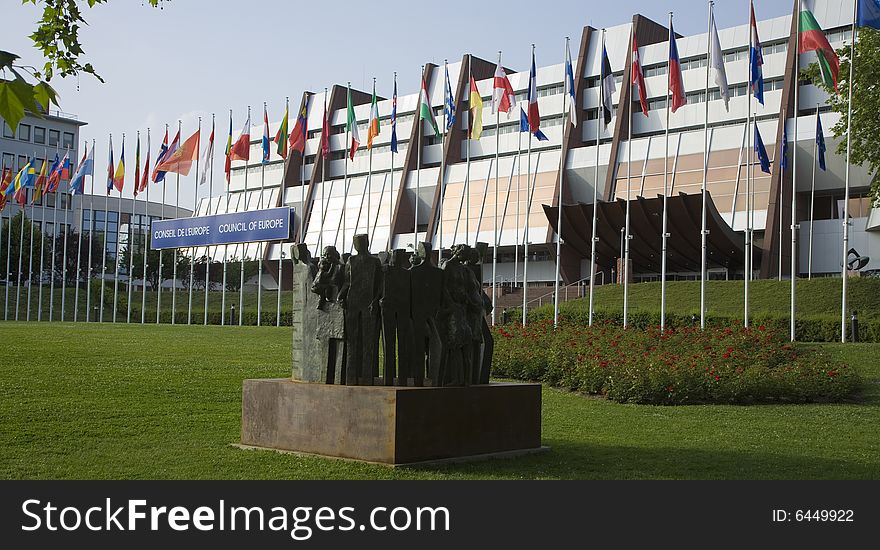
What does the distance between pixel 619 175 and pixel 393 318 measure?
44195 millimetres

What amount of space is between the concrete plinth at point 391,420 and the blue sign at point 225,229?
25.3 metres

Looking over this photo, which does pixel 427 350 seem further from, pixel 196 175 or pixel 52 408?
pixel 196 175

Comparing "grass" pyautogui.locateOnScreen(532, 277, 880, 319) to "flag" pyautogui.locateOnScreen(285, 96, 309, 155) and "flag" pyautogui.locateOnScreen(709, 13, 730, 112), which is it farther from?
"flag" pyautogui.locateOnScreen(285, 96, 309, 155)

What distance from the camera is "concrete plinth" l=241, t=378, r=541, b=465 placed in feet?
28.0

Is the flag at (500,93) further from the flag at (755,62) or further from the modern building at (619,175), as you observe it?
the flag at (755,62)

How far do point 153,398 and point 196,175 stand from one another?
29.7 m

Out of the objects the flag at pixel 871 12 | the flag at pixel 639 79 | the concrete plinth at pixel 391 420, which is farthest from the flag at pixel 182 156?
the concrete plinth at pixel 391 420

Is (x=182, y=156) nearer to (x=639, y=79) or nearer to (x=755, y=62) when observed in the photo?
(x=639, y=79)

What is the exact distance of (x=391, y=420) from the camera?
8.48 meters

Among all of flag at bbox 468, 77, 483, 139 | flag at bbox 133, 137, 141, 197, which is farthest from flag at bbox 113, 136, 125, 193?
flag at bbox 468, 77, 483, 139

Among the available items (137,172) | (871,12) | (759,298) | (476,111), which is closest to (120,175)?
(137,172)

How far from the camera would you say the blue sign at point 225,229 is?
1395 inches

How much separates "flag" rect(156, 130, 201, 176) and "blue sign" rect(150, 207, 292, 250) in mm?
2191

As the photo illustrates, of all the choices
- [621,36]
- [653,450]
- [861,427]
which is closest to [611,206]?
[621,36]
